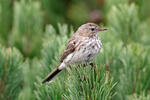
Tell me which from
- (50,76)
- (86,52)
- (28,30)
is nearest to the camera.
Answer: (50,76)

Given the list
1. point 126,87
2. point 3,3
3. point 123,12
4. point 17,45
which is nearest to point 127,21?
point 123,12

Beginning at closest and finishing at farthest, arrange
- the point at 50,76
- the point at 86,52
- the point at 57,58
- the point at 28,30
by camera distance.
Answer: the point at 57,58
the point at 50,76
the point at 86,52
the point at 28,30

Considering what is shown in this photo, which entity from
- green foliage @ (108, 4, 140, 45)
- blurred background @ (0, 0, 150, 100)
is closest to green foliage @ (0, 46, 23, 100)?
blurred background @ (0, 0, 150, 100)

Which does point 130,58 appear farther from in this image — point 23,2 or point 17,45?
point 23,2

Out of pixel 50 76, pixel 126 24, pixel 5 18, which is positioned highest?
pixel 5 18

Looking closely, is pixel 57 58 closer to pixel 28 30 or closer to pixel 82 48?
pixel 82 48

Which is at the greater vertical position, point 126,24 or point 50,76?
point 126,24

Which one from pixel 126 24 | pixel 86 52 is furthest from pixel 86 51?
pixel 126 24

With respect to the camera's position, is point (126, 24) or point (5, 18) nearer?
point (126, 24)

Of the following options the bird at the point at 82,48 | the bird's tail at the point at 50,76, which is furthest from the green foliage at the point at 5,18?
the bird's tail at the point at 50,76
